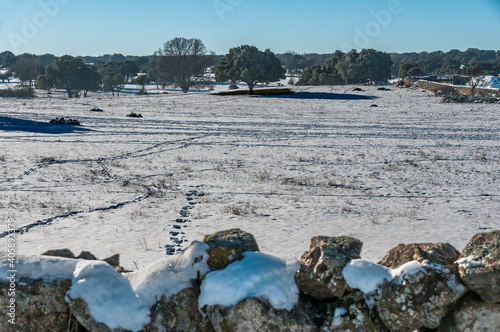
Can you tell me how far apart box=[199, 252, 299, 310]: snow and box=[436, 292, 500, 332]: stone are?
1.64 meters

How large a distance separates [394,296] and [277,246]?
536 centimetres

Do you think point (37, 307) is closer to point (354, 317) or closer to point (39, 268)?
point (39, 268)

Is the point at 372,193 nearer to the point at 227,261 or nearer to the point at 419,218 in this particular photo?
the point at 419,218

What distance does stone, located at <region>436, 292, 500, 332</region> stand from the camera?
4.20 m

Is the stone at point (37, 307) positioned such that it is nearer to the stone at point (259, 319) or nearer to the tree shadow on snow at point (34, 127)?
the stone at point (259, 319)

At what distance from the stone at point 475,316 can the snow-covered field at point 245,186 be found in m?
2.11

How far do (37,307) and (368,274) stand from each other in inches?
143

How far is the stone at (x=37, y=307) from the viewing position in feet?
15.3

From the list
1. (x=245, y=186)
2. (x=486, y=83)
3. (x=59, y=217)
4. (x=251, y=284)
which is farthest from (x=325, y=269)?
(x=486, y=83)

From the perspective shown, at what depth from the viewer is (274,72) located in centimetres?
7944

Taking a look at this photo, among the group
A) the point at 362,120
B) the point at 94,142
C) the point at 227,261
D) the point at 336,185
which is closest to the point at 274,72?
the point at 362,120

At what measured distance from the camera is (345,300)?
4.65m

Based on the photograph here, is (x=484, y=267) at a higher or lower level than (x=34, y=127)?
higher

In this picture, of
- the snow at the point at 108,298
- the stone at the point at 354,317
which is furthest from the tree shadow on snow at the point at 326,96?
the snow at the point at 108,298
